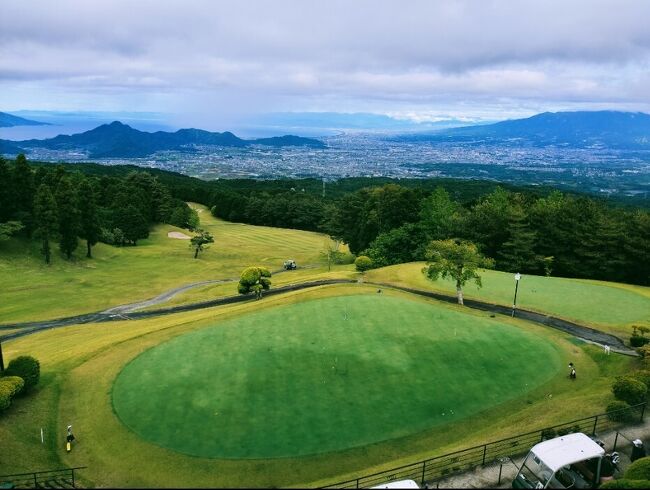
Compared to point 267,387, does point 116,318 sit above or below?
below

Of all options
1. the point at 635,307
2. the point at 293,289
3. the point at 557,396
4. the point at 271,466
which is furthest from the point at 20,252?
the point at 635,307

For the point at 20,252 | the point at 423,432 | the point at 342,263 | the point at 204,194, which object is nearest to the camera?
the point at 423,432

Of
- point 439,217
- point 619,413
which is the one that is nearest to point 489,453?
point 619,413

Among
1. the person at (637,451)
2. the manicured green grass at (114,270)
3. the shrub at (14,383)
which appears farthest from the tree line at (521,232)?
the shrub at (14,383)

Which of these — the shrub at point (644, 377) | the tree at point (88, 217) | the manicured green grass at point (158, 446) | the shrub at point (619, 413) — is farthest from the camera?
the tree at point (88, 217)

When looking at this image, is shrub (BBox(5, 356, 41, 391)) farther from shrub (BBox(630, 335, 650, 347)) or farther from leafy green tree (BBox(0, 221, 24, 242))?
leafy green tree (BBox(0, 221, 24, 242))

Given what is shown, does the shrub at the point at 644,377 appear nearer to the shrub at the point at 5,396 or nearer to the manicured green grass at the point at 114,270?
the shrub at the point at 5,396

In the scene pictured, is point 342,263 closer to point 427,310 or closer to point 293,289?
point 293,289
